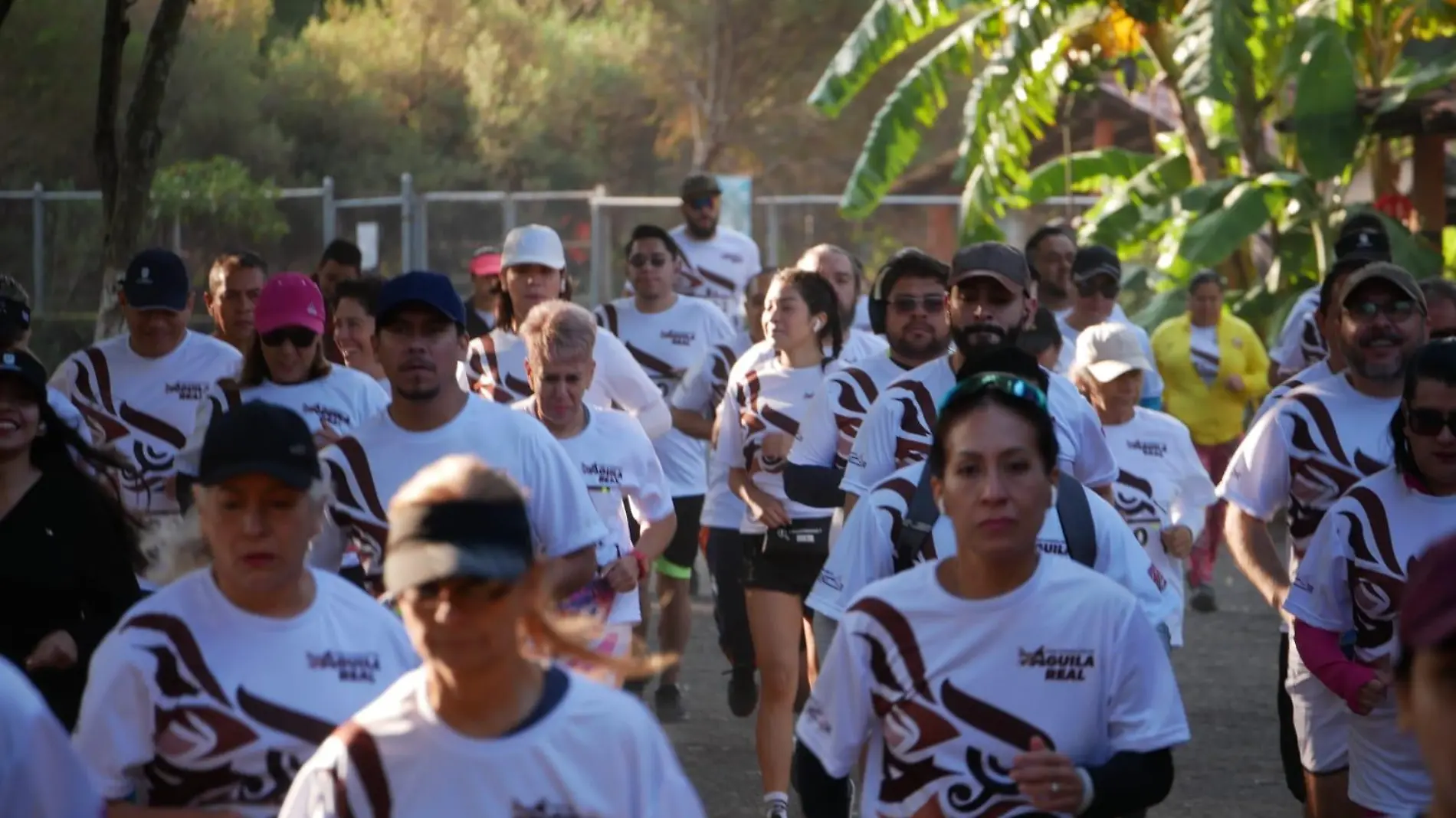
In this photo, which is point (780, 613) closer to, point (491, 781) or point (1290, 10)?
point (491, 781)

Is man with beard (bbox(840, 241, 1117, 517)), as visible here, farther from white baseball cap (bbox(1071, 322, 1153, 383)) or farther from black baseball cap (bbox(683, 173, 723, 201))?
black baseball cap (bbox(683, 173, 723, 201))

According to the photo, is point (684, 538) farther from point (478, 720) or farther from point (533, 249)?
point (478, 720)

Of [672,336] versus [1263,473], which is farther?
[672,336]

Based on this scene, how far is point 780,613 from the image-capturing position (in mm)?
9352

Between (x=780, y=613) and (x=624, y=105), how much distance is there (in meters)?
46.1

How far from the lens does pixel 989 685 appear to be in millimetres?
4559

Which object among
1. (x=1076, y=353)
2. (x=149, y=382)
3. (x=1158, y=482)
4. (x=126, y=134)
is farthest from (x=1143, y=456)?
(x=126, y=134)

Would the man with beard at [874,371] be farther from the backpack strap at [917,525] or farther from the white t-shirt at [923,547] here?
the backpack strap at [917,525]

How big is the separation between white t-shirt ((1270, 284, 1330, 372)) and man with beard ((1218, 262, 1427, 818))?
4199 mm

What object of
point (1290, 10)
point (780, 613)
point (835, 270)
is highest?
point (1290, 10)

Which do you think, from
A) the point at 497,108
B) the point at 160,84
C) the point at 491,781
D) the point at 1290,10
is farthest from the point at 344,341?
the point at 497,108

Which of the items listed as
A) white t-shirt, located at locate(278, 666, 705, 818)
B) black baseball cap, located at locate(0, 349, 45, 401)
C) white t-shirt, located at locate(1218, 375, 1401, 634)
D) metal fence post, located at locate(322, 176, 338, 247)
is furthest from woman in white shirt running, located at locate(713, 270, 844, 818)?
metal fence post, located at locate(322, 176, 338, 247)

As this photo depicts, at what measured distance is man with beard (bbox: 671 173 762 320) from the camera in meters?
14.8

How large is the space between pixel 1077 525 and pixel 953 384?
1.26 m
